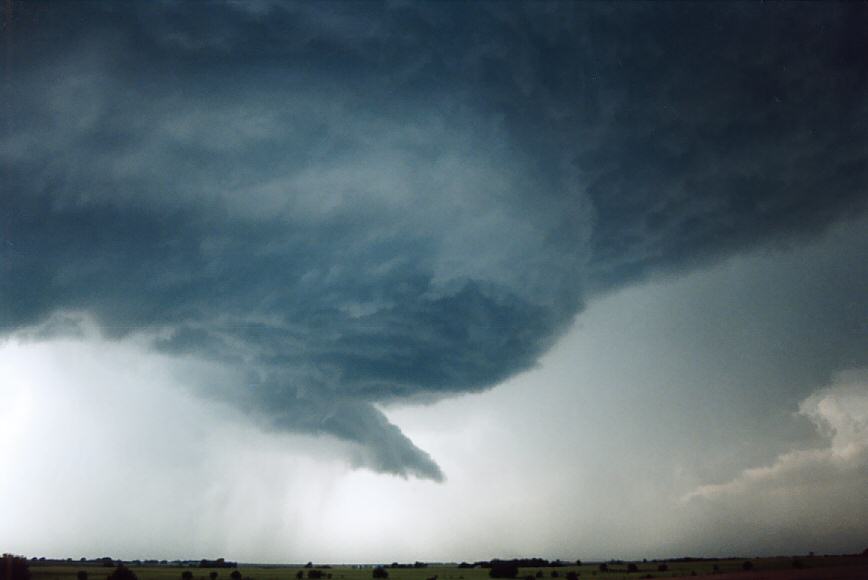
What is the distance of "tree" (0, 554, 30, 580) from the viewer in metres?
114

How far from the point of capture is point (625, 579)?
144750mm

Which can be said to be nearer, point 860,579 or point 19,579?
point 860,579

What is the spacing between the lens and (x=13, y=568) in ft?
384

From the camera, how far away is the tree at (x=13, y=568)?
373 feet

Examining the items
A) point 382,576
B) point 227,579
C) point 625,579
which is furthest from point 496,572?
point 227,579

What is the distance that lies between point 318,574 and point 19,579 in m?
91.7

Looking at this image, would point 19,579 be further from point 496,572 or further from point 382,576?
point 496,572

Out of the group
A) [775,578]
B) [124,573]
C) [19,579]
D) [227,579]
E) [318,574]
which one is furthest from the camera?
[318,574]

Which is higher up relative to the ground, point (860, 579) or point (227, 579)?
point (860, 579)

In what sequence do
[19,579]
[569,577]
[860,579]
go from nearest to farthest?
1. [860,579]
2. [19,579]
3. [569,577]

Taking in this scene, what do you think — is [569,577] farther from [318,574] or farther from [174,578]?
[174,578]

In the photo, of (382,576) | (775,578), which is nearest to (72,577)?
(382,576)

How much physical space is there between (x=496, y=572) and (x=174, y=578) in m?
98.3

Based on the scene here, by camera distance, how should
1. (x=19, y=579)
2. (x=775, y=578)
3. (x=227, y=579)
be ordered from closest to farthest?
1. (x=775, y=578)
2. (x=19, y=579)
3. (x=227, y=579)
